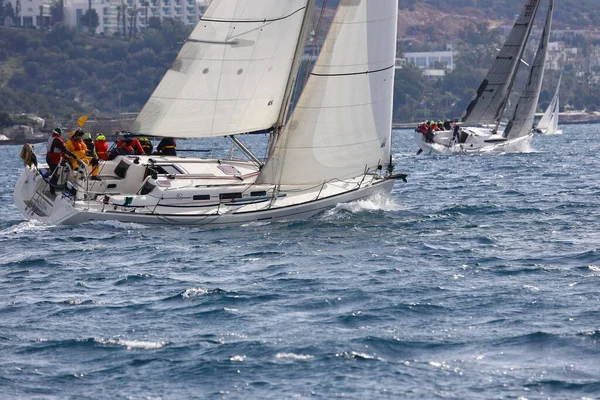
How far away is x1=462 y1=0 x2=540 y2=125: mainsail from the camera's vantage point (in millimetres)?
52812

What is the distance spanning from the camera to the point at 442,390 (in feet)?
39.0

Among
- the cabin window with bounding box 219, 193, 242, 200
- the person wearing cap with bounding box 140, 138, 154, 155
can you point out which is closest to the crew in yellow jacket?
the cabin window with bounding box 219, 193, 242, 200

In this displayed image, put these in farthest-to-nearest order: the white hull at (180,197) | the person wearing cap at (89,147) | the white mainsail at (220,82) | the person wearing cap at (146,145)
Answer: the person wearing cap at (146,145) → the white mainsail at (220,82) → the person wearing cap at (89,147) → the white hull at (180,197)

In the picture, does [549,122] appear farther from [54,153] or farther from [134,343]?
[134,343]

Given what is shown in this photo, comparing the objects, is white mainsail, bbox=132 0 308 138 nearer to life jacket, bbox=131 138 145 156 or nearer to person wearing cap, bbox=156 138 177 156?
life jacket, bbox=131 138 145 156

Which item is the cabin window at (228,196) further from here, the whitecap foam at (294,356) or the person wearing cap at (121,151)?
the whitecap foam at (294,356)

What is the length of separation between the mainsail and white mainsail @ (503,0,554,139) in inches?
30.9

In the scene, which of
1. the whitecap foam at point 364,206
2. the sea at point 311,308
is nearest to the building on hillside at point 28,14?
the whitecap foam at point 364,206

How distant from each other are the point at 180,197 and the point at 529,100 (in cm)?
3477

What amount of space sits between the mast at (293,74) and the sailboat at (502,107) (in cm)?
2765

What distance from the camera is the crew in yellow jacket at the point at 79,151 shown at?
77.0ft

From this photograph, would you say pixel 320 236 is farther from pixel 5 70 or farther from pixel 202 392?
pixel 5 70

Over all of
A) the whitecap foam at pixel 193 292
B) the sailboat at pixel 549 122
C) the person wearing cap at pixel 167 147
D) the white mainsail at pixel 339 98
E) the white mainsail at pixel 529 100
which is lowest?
the sailboat at pixel 549 122

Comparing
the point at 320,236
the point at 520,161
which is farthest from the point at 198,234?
the point at 520,161
